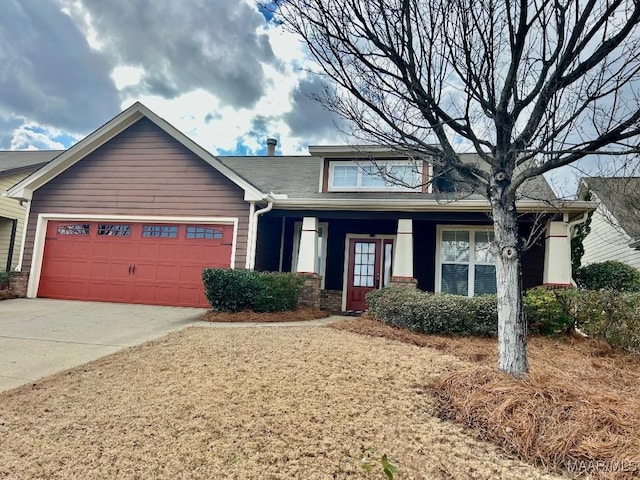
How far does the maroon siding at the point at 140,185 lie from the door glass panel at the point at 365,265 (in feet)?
11.6

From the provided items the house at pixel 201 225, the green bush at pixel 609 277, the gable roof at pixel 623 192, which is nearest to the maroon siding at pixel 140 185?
the house at pixel 201 225

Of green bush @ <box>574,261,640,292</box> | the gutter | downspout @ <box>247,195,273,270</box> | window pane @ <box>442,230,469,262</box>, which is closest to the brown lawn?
downspout @ <box>247,195,273,270</box>

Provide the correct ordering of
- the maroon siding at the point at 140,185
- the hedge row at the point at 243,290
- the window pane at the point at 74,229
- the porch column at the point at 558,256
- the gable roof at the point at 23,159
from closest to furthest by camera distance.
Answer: the hedge row at the point at 243,290 → the porch column at the point at 558,256 → the maroon siding at the point at 140,185 → the window pane at the point at 74,229 → the gable roof at the point at 23,159

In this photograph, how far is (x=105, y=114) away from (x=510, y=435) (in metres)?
15.3

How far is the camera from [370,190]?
1068 cm

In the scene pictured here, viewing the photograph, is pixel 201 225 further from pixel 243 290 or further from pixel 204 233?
pixel 243 290

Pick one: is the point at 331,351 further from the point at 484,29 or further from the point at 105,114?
the point at 105,114

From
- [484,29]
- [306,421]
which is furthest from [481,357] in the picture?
[484,29]

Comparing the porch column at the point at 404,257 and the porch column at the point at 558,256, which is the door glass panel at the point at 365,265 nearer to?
the porch column at the point at 404,257

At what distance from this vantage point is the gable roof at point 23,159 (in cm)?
1420

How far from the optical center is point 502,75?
425 cm

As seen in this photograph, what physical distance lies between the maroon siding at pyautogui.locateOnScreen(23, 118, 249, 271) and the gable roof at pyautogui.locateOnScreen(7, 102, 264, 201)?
13cm

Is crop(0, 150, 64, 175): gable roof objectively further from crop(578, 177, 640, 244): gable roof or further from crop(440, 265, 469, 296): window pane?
crop(578, 177, 640, 244): gable roof

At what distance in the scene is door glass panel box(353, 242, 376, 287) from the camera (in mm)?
10938
